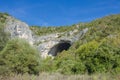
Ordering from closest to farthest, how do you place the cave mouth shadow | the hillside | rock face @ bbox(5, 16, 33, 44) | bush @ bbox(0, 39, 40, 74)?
1. bush @ bbox(0, 39, 40, 74)
2. the hillside
3. rock face @ bbox(5, 16, 33, 44)
4. the cave mouth shadow

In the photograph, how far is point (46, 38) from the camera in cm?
7944

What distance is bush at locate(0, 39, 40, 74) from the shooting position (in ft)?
94.2

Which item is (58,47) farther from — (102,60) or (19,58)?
(19,58)

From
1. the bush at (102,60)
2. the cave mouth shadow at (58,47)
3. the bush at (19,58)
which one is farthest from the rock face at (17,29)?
the bush at (102,60)

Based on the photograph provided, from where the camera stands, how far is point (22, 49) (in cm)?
3025

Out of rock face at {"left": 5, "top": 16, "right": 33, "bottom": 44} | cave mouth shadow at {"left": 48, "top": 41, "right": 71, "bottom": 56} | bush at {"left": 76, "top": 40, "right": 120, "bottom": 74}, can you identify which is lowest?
bush at {"left": 76, "top": 40, "right": 120, "bottom": 74}

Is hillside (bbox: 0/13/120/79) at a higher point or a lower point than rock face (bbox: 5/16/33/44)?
lower

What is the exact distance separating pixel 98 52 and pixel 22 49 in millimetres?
9481

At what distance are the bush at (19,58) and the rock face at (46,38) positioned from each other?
37343 millimetres

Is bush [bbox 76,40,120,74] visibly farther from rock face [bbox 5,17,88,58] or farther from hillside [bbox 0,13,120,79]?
rock face [bbox 5,17,88,58]

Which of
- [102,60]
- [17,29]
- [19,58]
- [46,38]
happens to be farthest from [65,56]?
[46,38]

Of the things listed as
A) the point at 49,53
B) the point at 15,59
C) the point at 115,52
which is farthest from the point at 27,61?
the point at 49,53

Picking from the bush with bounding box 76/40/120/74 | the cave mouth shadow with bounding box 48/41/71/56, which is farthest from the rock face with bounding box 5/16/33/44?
the bush with bounding box 76/40/120/74

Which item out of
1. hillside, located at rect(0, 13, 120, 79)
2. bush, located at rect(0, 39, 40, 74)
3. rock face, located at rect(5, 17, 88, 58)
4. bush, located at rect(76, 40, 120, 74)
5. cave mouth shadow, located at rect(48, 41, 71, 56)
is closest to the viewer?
bush, located at rect(0, 39, 40, 74)
